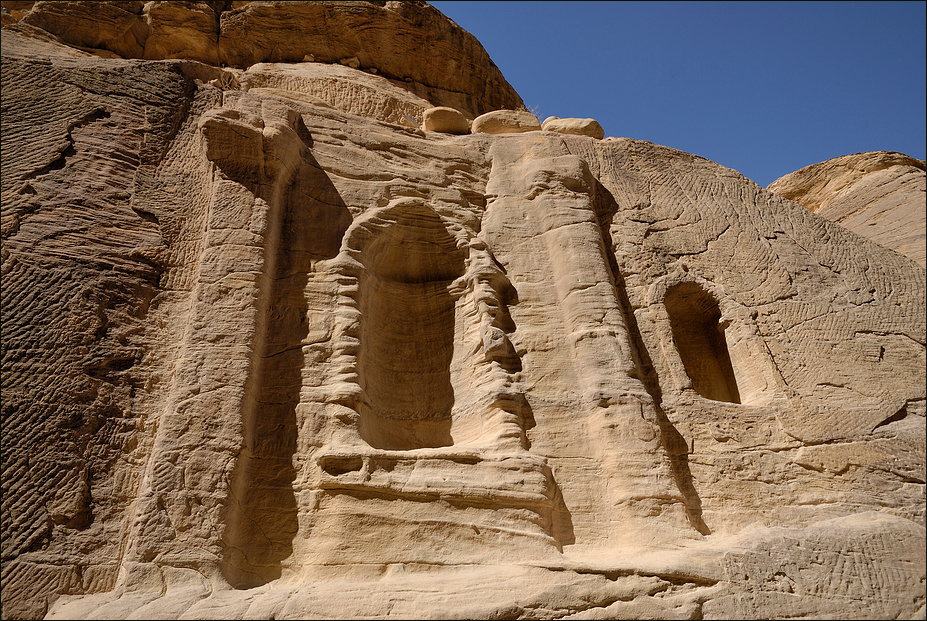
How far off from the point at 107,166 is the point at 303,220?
162 cm

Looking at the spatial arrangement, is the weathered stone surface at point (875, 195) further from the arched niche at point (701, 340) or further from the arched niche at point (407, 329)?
the arched niche at point (407, 329)

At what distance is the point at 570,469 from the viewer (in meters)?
4.91

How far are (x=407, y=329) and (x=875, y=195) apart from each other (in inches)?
205

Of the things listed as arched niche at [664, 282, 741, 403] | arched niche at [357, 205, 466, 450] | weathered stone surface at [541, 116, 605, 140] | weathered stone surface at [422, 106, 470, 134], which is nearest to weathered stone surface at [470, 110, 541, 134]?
weathered stone surface at [541, 116, 605, 140]

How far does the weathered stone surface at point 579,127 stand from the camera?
8.09 meters

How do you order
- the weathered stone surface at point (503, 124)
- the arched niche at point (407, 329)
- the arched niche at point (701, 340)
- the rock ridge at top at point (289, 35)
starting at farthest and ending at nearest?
the rock ridge at top at point (289, 35) < the weathered stone surface at point (503, 124) < the arched niche at point (701, 340) < the arched niche at point (407, 329)

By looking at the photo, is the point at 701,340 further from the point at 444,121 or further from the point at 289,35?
the point at 289,35

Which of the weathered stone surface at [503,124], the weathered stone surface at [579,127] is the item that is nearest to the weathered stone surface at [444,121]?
the weathered stone surface at [503,124]

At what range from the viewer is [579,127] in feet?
26.6

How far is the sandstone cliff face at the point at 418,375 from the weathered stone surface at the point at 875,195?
0.50 m

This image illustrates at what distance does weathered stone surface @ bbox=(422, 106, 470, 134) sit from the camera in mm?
7758

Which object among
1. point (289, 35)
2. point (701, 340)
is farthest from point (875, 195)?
point (289, 35)

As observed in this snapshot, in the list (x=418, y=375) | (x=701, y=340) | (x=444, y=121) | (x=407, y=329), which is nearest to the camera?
(x=418, y=375)

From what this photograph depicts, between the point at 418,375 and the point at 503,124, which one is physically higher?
the point at 503,124
